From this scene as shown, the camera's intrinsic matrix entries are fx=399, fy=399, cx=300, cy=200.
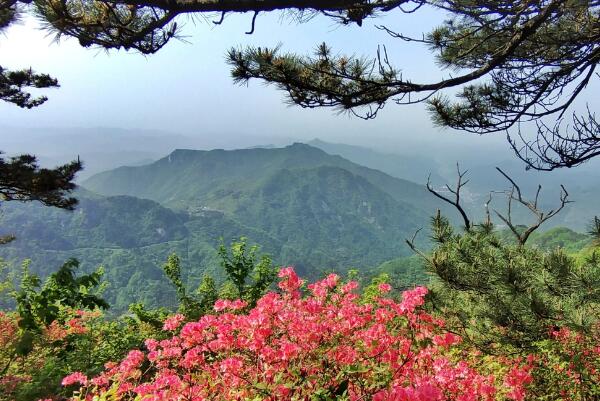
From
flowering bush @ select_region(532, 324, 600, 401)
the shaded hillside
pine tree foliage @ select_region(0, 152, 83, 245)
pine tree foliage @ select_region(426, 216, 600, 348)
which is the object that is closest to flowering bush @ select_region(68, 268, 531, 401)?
pine tree foliage @ select_region(426, 216, 600, 348)

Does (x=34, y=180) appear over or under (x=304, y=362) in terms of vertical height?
over

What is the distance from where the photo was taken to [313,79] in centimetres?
380

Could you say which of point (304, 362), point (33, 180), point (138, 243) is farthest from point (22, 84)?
point (138, 243)

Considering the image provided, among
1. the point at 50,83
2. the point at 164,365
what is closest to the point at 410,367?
the point at 164,365

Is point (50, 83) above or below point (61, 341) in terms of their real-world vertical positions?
above

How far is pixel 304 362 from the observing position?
108 inches

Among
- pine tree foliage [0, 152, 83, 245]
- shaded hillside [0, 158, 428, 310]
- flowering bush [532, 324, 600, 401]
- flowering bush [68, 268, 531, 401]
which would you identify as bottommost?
shaded hillside [0, 158, 428, 310]

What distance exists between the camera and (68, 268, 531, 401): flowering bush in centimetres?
252

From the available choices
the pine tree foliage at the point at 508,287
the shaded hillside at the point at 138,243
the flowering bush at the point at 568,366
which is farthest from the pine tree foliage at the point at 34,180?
the shaded hillside at the point at 138,243

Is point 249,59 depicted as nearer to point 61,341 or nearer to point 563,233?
point 61,341

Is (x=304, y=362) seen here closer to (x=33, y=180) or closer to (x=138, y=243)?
(x=33, y=180)

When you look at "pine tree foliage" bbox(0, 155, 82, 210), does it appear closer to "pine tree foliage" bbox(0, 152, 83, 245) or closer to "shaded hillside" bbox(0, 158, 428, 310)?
"pine tree foliage" bbox(0, 152, 83, 245)

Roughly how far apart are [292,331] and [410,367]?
928 mm

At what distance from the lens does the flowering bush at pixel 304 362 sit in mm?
2523
